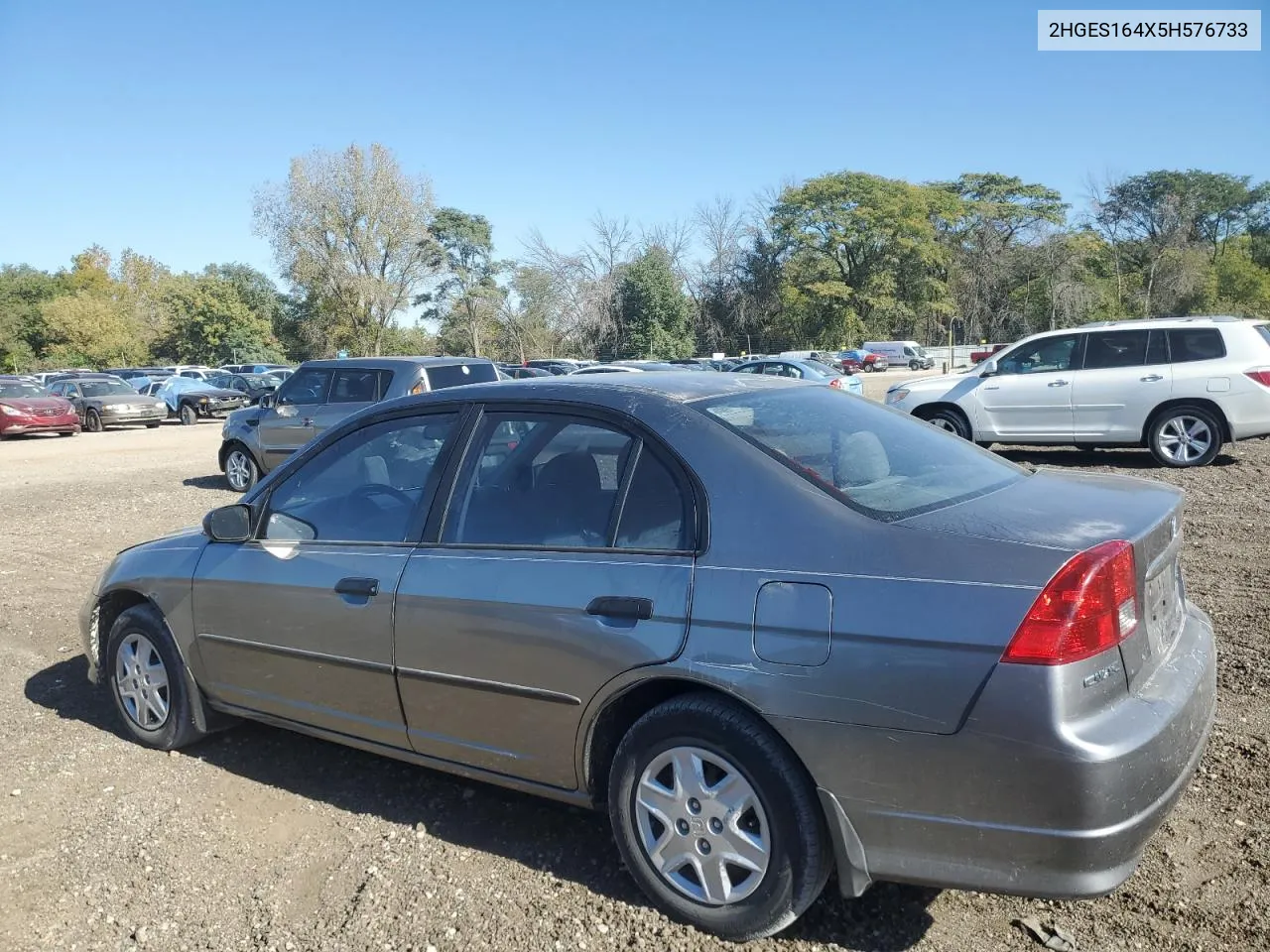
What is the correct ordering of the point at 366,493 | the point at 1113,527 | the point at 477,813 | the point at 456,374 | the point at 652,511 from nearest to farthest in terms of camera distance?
the point at 1113,527 → the point at 652,511 → the point at 477,813 → the point at 366,493 → the point at 456,374

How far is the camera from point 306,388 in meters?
12.6

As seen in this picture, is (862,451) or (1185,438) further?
(1185,438)

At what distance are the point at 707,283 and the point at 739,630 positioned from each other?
61499 mm

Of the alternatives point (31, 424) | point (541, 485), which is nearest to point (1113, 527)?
point (541, 485)

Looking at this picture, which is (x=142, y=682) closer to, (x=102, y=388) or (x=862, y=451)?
(x=862, y=451)

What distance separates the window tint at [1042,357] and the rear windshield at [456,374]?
6.66 metres

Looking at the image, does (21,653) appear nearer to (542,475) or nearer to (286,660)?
(286,660)

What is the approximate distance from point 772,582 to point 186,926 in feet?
7.10

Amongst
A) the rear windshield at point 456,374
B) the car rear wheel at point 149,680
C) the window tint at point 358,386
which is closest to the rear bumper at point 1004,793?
the car rear wheel at point 149,680

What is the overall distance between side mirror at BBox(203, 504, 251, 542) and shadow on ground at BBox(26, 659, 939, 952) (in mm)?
1059

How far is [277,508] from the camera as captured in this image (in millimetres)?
4016

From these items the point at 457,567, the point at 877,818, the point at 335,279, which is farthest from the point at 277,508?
the point at 335,279

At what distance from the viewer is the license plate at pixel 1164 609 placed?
2703 millimetres

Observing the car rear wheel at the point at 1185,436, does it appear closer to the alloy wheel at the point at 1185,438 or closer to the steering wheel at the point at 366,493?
the alloy wheel at the point at 1185,438
